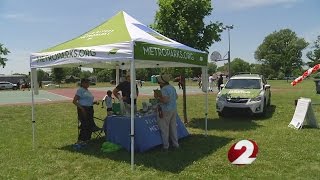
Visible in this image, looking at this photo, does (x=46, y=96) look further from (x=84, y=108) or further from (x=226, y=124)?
(x=84, y=108)

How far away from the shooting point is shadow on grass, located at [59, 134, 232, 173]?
8.42 meters

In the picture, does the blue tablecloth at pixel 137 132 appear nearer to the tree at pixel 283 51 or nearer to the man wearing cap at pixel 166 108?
the man wearing cap at pixel 166 108

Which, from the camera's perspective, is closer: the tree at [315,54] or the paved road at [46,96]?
the paved road at [46,96]

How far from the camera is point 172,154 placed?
934 centimetres

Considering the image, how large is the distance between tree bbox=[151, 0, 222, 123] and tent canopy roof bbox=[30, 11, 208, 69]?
3559 mm

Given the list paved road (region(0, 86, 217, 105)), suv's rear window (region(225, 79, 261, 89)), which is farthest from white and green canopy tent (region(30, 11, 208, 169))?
paved road (region(0, 86, 217, 105))

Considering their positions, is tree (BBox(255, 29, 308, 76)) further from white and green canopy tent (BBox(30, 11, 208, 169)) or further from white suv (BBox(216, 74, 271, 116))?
white and green canopy tent (BBox(30, 11, 208, 169))

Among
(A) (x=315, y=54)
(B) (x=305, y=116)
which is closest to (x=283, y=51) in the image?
(A) (x=315, y=54)

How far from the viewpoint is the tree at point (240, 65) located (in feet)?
447

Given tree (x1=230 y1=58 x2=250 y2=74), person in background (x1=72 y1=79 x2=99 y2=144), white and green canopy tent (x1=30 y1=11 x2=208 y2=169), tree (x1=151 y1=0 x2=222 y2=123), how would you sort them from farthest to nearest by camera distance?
tree (x1=230 y1=58 x2=250 y2=74) → tree (x1=151 y1=0 x2=222 y2=123) → person in background (x1=72 y1=79 x2=99 y2=144) → white and green canopy tent (x1=30 y1=11 x2=208 y2=169)

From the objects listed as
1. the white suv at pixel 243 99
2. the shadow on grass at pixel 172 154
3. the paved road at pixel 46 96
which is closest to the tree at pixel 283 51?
the paved road at pixel 46 96

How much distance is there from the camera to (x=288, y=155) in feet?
29.8

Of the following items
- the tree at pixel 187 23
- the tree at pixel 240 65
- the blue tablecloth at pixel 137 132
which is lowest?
the blue tablecloth at pixel 137 132

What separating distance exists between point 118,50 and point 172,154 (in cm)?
269
